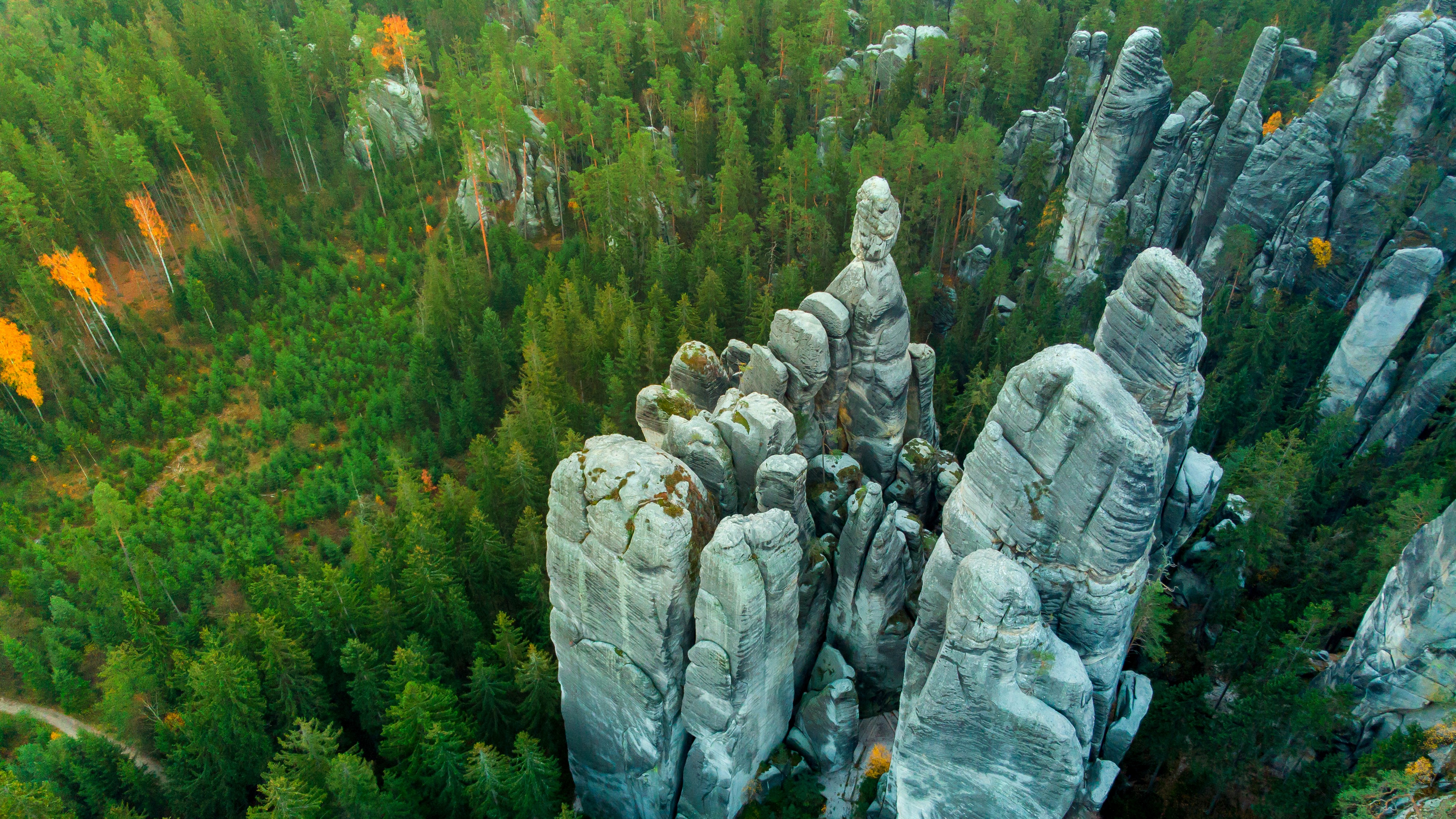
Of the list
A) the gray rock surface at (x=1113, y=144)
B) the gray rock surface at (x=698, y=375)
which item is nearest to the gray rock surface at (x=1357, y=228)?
the gray rock surface at (x=1113, y=144)

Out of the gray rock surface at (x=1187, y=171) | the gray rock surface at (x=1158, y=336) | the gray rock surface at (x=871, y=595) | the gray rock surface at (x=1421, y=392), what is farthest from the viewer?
the gray rock surface at (x=1187, y=171)

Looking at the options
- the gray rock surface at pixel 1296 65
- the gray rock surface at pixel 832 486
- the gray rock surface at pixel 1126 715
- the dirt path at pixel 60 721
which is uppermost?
the gray rock surface at pixel 1296 65

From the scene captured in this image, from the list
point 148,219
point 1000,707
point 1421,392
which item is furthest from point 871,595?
point 148,219

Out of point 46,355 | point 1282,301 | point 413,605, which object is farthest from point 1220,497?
point 46,355

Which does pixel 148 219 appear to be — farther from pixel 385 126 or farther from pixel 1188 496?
pixel 1188 496

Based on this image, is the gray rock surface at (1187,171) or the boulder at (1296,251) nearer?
the boulder at (1296,251)

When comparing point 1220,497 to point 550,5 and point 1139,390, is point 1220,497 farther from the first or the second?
point 550,5

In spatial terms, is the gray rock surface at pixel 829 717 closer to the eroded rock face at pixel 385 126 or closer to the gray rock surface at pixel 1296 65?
the gray rock surface at pixel 1296 65
